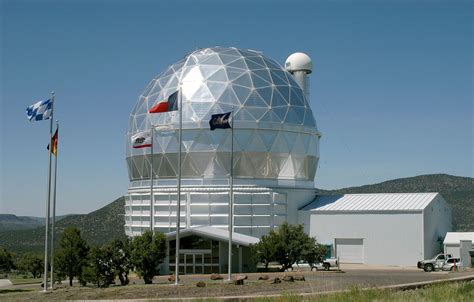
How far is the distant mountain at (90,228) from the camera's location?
11719 centimetres

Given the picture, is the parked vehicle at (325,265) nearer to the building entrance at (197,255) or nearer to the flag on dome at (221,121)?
the building entrance at (197,255)

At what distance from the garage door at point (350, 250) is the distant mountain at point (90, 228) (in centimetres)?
5943

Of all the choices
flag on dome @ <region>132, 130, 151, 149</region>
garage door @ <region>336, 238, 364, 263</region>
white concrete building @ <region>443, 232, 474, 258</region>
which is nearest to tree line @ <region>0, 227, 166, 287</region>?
flag on dome @ <region>132, 130, 151, 149</region>

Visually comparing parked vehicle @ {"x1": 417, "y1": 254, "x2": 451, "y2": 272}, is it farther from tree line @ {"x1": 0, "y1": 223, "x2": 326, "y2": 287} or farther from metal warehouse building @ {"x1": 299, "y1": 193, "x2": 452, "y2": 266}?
tree line @ {"x1": 0, "y1": 223, "x2": 326, "y2": 287}

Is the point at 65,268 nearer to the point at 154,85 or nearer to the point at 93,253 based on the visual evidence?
the point at 93,253

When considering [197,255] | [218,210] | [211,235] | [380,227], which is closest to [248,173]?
[218,210]

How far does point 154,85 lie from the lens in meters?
61.0

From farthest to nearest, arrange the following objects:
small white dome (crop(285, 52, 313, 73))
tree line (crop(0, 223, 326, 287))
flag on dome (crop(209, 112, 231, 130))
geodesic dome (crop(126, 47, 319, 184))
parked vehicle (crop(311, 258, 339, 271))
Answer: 1. small white dome (crop(285, 52, 313, 73))
2. geodesic dome (crop(126, 47, 319, 184))
3. parked vehicle (crop(311, 258, 339, 271))
4. flag on dome (crop(209, 112, 231, 130))
5. tree line (crop(0, 223, 326, 287))

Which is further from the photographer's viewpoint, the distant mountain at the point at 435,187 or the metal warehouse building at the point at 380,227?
the distant mountain at the point at 435,187

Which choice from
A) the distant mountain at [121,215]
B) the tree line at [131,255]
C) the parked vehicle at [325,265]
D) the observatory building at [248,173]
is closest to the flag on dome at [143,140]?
the tree line at [131,255]

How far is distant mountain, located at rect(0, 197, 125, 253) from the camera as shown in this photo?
117 m

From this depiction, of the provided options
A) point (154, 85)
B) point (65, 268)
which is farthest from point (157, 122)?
point (65, 268)

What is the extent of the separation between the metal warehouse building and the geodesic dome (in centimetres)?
467

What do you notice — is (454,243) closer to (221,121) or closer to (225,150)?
(225,150)
